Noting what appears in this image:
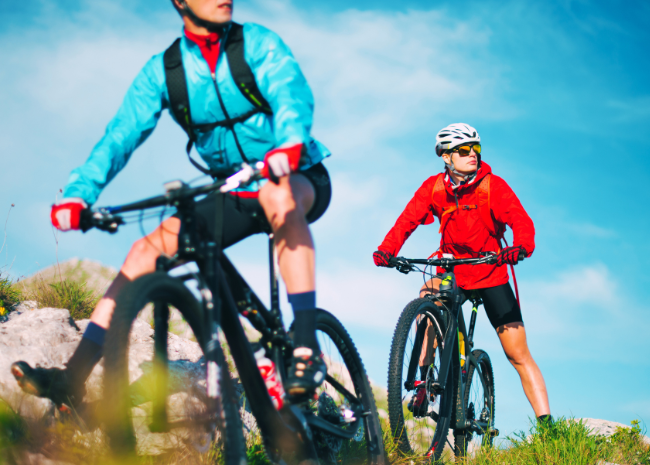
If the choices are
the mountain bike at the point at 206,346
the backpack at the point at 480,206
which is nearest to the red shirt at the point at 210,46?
the mountain bike at the point at 206,346

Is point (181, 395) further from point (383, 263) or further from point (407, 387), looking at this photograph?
point (383, 263)

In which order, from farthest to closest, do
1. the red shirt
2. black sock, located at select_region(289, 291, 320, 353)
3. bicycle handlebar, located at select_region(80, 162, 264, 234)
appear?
the red shirt, black sock, located at select_region(289, 291, 320, 353), bicycle handlebar, located at select_region(80, 162, 264, 234)

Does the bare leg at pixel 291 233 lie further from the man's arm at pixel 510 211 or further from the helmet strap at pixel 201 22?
the man's arm at pixel 510 211

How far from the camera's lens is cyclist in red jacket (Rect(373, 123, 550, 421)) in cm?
494

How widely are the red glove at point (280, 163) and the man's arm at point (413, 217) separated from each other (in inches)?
108

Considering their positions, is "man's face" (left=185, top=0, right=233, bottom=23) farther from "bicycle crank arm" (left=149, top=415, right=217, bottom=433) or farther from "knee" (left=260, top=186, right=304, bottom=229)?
"bicycle crank arm" (left=149, top=415, right=217, bottom=433)

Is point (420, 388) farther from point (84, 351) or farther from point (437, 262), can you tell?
point (84, 351)

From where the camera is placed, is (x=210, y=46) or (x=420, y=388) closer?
(x=210, y=46)

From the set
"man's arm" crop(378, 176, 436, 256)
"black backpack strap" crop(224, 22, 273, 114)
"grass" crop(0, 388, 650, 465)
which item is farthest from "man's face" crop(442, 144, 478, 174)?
"black backpack strap" crop(224, 22, 273, 114)

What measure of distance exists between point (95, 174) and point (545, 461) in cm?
388

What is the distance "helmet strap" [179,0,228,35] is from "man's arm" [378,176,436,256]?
2.66 metres

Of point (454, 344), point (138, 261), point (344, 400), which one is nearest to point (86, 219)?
point (138, 261)

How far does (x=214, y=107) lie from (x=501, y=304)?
337 cm

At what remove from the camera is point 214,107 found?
274cm
